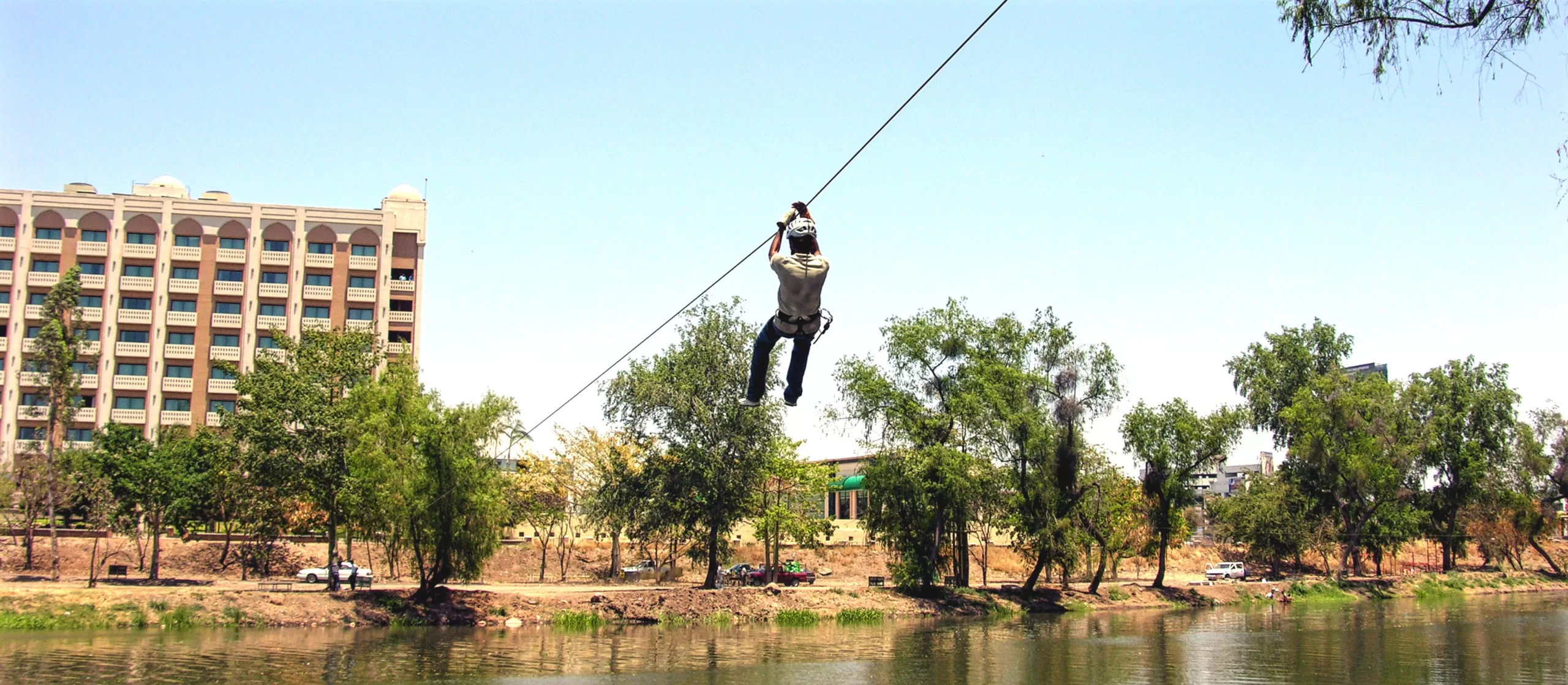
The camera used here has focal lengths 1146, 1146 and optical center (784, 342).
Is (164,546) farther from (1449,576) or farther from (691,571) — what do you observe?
(1449,576)

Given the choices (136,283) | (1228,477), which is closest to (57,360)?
(136,283)

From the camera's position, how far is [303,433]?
1833 inches

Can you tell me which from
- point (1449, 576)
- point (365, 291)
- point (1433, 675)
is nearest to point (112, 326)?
point (365, 291)

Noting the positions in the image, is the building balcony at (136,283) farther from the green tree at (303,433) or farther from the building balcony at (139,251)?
the green tree at (303,433)

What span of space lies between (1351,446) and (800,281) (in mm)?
62255

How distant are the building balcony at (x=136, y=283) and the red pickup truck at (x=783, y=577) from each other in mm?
50236

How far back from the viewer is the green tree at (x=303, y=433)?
151ft

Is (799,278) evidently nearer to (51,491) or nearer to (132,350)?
(51,491)

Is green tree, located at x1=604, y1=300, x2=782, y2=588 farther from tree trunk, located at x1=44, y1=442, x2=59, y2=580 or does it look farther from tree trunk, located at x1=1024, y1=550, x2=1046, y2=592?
tree trunk, located at x1=44, y1=442, x2=59, y2=580

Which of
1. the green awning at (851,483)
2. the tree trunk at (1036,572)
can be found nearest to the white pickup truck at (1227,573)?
the tree trunk at (1036,572)

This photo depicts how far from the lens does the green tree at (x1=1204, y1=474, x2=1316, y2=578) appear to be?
69875 mm

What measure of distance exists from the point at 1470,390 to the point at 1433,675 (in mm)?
50507

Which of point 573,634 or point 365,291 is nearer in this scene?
point 573,634

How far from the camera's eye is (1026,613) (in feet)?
172
